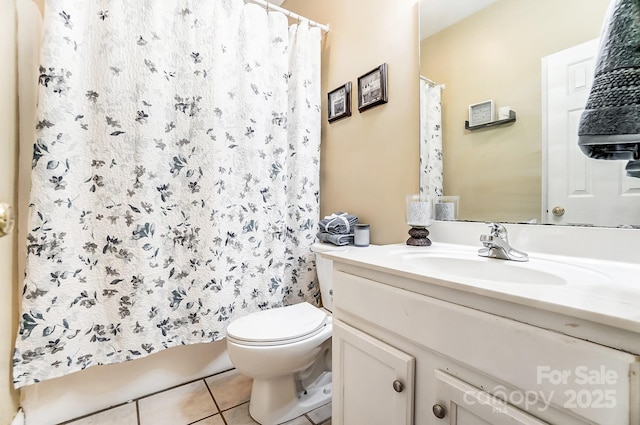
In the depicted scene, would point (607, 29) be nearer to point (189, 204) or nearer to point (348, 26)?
point (348, 26)

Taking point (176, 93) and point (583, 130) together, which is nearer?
point (583, 130)

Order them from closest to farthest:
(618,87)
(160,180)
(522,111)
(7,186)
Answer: (618,87) → (522,111) → (7,186) → (160,180)

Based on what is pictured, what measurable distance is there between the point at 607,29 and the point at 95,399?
2.21 meters

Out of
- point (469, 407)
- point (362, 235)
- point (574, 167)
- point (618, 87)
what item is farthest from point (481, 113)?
point (469, 407)

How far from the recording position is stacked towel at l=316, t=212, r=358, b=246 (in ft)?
4.66

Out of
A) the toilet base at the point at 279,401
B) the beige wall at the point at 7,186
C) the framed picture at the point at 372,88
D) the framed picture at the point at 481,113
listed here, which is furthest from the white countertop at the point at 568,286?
the beige wall at the point at 7,186

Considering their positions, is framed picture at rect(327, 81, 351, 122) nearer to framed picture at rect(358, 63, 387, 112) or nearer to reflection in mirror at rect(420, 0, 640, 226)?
framed picture at rect(358, 63, 387, 112)

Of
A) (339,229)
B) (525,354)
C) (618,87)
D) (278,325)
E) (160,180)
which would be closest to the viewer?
(525,354)

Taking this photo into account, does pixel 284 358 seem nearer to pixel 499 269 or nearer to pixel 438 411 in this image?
pixel 438 411

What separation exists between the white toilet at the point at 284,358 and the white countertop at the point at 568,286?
1.47 feet

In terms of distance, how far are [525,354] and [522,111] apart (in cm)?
81

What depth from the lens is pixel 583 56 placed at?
2.64ft

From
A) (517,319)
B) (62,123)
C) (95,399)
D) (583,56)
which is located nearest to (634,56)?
(583,56)

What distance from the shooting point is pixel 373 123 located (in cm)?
146
